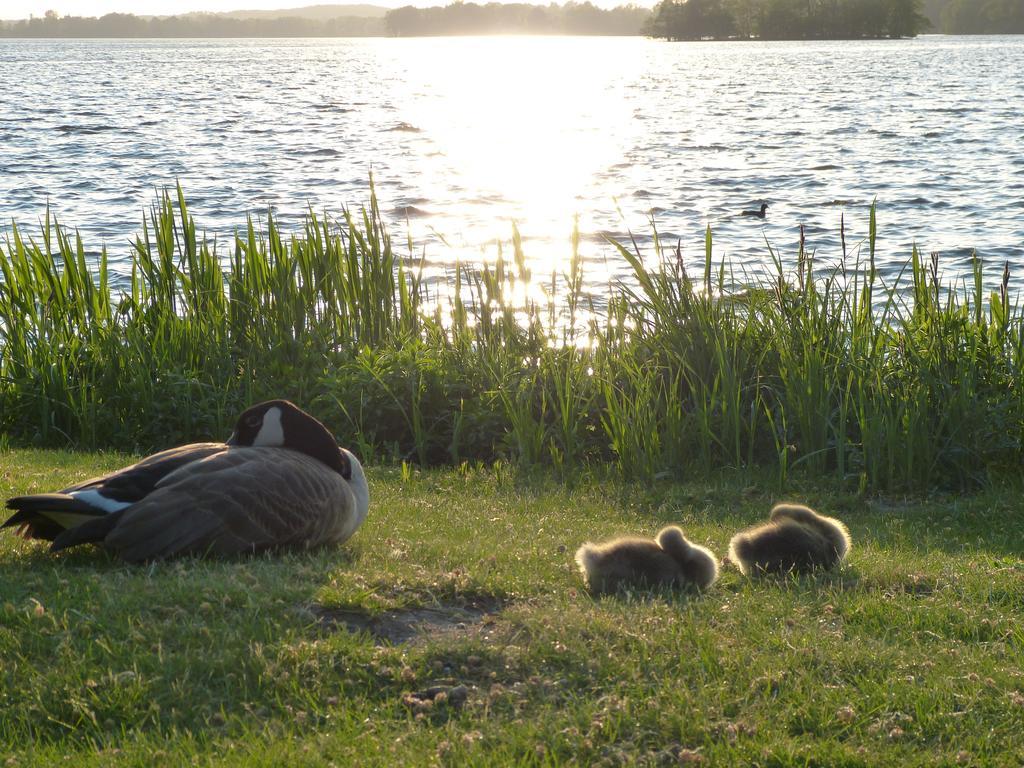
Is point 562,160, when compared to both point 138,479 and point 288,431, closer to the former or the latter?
point 288,431

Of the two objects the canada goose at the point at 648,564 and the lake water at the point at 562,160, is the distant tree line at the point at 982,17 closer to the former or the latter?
the lake water at the point at 562,160

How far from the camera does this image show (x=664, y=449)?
972cm

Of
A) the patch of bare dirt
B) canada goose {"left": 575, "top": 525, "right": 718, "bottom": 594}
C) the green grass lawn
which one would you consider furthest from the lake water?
the patch of bare dirt

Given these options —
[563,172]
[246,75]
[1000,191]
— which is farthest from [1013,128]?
[246,75]

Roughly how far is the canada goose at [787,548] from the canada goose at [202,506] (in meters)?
2.32

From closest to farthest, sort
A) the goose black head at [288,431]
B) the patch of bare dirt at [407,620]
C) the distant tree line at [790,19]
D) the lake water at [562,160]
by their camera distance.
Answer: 1. the patch of bare dirt at [407,620]
2. the goose black head at [288,431]
3. the lake water at [562,160]
4. the distant tree line at [790,19]

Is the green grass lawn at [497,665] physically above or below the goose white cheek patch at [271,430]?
below

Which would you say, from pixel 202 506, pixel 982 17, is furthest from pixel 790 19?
pixel 202 506

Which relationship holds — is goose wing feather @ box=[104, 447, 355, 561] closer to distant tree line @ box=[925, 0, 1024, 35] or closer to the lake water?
the lake water

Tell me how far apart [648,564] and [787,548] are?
931mm

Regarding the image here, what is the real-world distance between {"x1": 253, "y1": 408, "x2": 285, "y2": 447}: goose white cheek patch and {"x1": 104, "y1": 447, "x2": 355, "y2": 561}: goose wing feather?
1.00 ft

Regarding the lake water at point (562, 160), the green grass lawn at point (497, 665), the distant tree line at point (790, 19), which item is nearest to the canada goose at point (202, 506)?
the green grass lawn at point (497, 665)

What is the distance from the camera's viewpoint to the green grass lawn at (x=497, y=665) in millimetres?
4238

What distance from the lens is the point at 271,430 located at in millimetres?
6695
